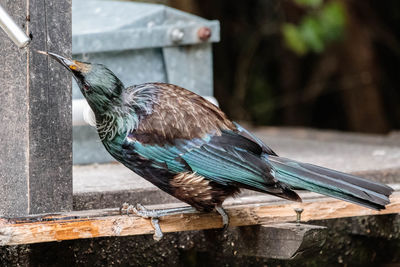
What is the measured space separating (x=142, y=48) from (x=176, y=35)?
9.1 inches

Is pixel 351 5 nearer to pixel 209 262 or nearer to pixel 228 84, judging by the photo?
pixel 228 84

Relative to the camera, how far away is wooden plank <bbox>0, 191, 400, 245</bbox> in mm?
3168

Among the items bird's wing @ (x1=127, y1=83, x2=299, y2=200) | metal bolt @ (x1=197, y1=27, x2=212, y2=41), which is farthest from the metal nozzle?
metal bolt @ (x1=197, y1=27, x2=212, y2=41)

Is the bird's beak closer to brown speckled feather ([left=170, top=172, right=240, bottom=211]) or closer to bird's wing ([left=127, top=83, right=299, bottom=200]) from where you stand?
bird's wing ([left=127, top=83, right=299, bottom=200])

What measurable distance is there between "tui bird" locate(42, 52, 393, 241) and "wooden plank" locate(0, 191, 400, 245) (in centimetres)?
9

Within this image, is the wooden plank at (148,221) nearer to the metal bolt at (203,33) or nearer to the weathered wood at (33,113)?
the weathered wood at (33,113)

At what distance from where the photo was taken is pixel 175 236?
4102 millimetres

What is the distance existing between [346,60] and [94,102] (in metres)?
7.01

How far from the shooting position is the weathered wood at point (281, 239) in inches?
137

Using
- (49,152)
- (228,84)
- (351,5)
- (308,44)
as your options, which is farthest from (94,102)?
(228,84)

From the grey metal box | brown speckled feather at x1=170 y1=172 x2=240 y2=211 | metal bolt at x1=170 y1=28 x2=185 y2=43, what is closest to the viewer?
brown speckled feather at x1=170 y1=172 x2=240 y2=211

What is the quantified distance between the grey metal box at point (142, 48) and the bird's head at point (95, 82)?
156cm

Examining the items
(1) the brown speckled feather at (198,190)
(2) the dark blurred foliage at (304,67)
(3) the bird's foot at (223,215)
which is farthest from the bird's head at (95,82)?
(2) the dark blurred foliage at (304,67)

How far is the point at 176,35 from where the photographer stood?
5.16 m
